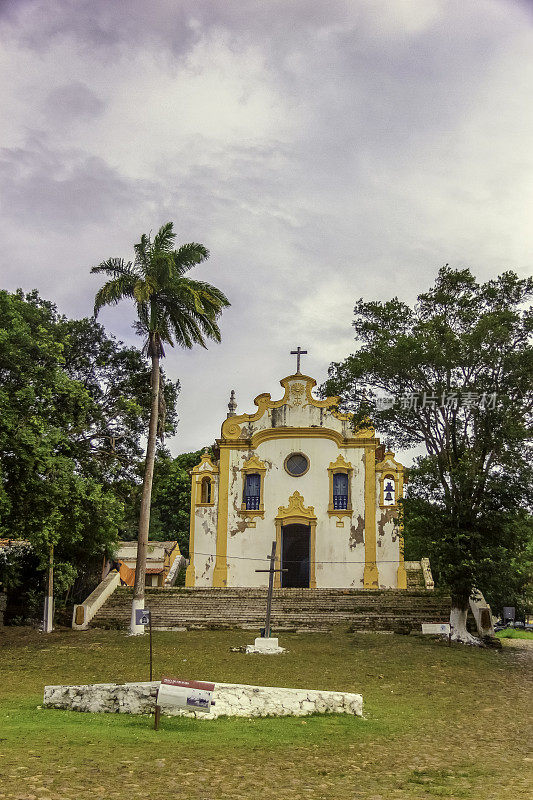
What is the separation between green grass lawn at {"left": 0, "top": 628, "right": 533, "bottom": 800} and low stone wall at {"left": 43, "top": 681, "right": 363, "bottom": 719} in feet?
0.68

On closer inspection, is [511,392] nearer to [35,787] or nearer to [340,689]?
[340,689]

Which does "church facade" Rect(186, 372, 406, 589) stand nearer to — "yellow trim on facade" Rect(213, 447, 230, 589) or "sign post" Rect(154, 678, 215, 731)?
"yellow trim on facade" Rect(213, 447, 230, 589)

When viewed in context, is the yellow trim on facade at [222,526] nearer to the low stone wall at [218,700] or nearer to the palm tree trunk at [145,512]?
the palm tree trunk at [145,512]

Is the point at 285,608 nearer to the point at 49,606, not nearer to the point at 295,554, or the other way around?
the point at 295,554

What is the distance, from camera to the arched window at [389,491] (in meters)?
30.6

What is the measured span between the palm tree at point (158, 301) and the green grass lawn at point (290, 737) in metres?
6.42

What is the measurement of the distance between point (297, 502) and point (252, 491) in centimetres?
190

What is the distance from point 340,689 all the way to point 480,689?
10.1ft

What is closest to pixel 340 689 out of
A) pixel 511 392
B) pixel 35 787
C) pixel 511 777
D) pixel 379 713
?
pixel 379 713

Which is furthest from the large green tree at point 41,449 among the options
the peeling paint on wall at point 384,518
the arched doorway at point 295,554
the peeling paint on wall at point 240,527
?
the peeling paint on wall at point 384,518

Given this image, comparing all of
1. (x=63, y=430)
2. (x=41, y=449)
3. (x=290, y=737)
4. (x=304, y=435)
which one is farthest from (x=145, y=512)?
(x=290, y=737)

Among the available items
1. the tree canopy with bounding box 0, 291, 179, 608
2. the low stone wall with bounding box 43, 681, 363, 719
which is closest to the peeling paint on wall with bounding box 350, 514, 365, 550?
the tree canopy with bounding box 0, 291, 179, 608

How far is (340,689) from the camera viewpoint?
14.5 metres

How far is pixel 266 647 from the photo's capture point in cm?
1888
